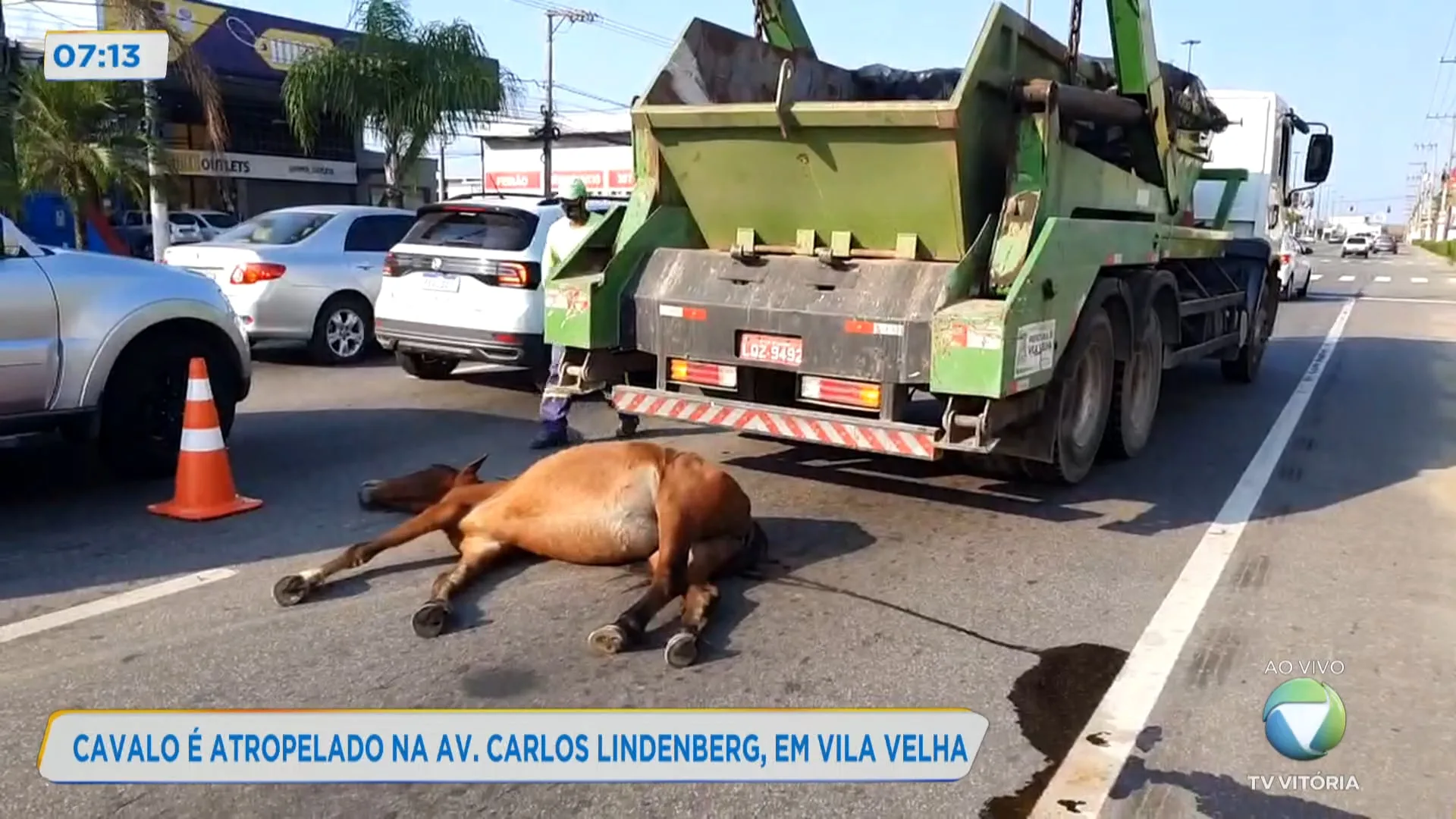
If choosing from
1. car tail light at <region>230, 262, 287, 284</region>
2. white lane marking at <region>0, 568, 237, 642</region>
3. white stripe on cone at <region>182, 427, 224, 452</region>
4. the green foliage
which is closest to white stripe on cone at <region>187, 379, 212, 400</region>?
white stripe on cone at <region>182, 427, 224, 452</region>

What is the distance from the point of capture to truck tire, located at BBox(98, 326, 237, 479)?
685cm

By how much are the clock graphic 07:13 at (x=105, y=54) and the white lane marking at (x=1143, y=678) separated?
1273cm

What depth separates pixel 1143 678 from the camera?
14.7ft

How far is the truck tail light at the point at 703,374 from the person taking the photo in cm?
710

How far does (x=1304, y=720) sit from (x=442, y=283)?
7615 mm

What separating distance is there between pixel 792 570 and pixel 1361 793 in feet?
8.35

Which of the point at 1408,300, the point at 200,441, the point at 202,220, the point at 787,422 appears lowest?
the point at 200,441

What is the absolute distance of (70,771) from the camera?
3566mm

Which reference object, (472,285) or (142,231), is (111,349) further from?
(142,231)

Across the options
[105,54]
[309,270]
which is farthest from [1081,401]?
[105,54]

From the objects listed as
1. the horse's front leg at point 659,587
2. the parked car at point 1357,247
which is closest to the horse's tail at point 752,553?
the horse's front leg at point 659,587

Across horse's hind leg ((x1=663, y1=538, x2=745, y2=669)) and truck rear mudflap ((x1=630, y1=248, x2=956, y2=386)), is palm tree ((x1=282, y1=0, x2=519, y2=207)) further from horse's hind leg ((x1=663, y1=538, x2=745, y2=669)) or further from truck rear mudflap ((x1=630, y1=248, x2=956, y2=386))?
horse's hind leg ((x1=663, y1=538, x2=745, y2=669))

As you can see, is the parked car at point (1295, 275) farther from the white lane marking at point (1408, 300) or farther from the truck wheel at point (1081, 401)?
the truck wheel at point (1081, 401)

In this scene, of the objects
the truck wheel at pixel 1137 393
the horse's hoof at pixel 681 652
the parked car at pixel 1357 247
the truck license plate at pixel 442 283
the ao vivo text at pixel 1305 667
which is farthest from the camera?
the parked car at pixel 1357 247
